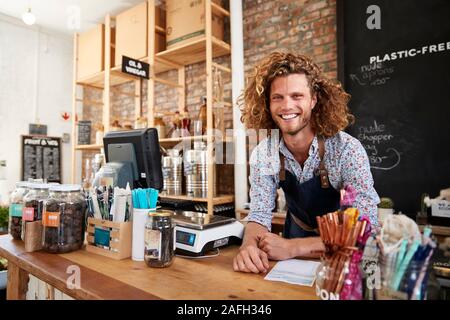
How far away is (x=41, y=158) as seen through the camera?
4.37 meters

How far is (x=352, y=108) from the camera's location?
8.08 feet

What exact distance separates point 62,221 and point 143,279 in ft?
1.51

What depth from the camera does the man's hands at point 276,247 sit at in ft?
3.55

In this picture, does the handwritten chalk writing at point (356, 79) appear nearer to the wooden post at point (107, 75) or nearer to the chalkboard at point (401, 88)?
the chalkboard at point (401, 88)

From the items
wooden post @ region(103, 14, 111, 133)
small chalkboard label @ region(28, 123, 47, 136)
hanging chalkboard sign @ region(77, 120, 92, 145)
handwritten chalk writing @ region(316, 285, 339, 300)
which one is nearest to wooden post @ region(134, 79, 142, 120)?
wooden post @ region(103, 14, 111, 133)

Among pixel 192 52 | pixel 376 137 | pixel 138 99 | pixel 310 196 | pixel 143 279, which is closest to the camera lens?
pixel 143 279

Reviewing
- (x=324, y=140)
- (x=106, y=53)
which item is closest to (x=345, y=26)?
(x=324, y=140)

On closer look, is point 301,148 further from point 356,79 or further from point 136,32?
point 136,32

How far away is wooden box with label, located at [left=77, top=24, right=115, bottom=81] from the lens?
3879 millimetres

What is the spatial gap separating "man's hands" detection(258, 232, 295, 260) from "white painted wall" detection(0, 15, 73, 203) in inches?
159

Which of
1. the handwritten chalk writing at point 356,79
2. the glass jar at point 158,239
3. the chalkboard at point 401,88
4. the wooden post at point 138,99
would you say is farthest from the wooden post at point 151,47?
the glass jar at point 158,239

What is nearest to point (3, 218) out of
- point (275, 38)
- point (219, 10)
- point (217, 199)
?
point (217, 199)

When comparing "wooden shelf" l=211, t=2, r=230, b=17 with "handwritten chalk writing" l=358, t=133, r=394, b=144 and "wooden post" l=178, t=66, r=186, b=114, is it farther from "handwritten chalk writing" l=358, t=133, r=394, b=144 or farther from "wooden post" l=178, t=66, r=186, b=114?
"handwritten chalk writing" l=358, t=133, r=394, b=144

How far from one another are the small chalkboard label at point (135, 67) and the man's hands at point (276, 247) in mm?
2425
